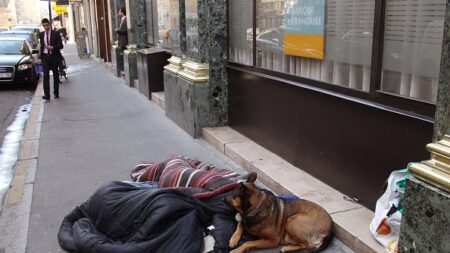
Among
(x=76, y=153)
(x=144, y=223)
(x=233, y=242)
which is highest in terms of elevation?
(x=144, y=223)

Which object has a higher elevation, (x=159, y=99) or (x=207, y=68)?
(x=207, y=68)

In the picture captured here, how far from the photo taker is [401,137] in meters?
3.38

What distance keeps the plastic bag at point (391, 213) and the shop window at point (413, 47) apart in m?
0.62

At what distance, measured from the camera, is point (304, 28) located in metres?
4.50

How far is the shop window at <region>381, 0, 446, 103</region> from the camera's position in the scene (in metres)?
3.14

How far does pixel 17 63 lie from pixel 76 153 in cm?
832

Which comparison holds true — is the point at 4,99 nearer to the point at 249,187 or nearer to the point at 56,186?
the point at 56,186

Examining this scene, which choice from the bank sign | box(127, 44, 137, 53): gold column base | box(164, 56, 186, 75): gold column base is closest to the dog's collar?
the bank sign

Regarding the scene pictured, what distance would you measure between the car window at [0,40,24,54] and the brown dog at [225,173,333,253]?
12827 mm

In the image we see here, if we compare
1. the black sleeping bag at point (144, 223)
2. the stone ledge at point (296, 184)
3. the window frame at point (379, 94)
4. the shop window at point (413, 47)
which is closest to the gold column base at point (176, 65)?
the stone ledge at point (296, 184)

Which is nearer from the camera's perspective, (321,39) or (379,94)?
(379,94)

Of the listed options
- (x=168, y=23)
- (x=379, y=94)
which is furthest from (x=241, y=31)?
(x=168, y=23)

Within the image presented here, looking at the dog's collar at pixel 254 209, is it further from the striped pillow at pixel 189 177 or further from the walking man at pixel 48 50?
the walking man at pixel 48 50

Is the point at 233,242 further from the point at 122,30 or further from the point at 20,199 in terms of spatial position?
the point at 122,30
